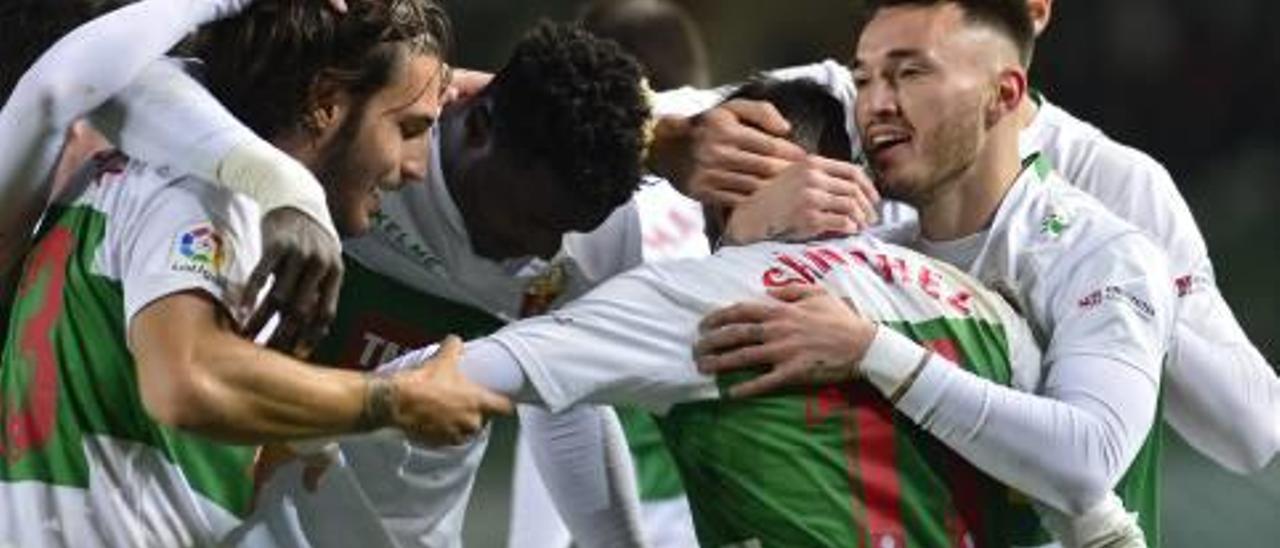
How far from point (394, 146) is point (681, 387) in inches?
22.4

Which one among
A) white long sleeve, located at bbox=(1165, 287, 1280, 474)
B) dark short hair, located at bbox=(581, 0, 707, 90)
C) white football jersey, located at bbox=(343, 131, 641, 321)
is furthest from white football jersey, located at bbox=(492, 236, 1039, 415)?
dark short hair, located at bbox=(581, 0, 707, 90)

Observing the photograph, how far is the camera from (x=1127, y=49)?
8.62m

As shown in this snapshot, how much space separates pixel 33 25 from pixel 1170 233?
1.69m

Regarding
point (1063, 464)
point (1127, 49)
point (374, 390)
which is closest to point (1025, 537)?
point (1063, 464)

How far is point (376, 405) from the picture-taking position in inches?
133

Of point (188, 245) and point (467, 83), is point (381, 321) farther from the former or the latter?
point (188, 245)

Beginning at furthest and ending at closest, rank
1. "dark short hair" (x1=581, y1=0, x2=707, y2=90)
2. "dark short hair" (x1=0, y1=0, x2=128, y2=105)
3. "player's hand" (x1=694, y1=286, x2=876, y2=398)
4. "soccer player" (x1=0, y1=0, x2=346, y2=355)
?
"dark short hair" (x1=581, y1=0, x2=707, y2=90)
"dark short hair" (x1=0, y1=0, x2=128, y2=105)
"player's hand" (x1=694, y1=286, x2=876, y2=398)
"soccer player" (x1=0, y1=0, x2=346, y2=355)

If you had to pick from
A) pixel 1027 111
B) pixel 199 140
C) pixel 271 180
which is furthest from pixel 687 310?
pixel 1027 111

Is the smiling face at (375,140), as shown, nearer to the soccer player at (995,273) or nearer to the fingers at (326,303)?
the fingers at (326,303)

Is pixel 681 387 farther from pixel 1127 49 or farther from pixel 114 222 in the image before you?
pixel 1127 49

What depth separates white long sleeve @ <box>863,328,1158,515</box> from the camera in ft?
11.3

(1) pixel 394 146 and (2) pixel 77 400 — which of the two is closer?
(2) pixel 77 400

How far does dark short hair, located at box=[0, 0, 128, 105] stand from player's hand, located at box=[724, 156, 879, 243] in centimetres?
104

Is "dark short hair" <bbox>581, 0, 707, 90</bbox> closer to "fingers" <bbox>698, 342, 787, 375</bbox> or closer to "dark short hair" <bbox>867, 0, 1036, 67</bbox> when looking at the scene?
"dark short hair" <bbox>867, 0, 1036, 67</bbox>
